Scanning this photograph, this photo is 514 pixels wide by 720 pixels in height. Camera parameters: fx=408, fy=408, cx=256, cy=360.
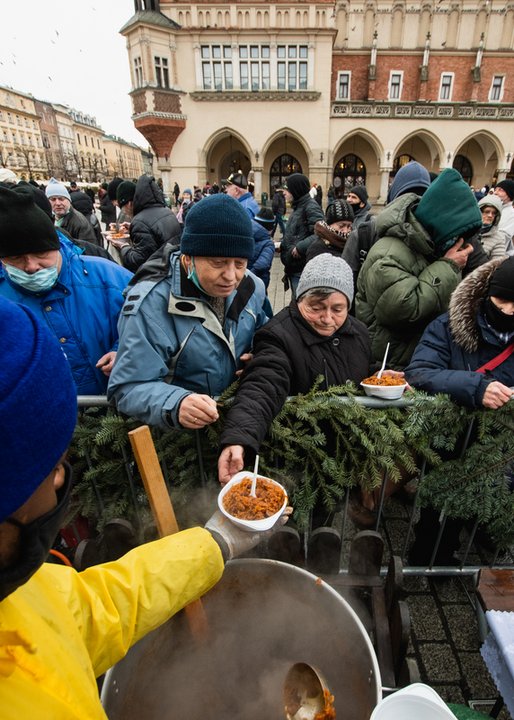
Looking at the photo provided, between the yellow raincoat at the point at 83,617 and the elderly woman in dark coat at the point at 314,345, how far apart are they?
0.80m

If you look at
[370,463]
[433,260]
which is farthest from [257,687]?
[433,260]

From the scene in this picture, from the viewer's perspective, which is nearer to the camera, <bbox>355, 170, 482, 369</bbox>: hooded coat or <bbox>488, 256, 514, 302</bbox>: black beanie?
<bbox>488, 256, 514, 302</bbox>: black beanie

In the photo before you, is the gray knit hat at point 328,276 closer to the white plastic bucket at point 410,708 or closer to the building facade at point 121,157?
the white plastic bucket at point 410,708

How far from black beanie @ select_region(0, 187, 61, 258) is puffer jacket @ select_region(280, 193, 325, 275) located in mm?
3752

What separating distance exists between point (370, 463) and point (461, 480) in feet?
1.74

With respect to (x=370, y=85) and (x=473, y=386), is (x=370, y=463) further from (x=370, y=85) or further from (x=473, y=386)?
(x=370, y=85)

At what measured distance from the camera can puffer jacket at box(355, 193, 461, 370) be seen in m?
2.73

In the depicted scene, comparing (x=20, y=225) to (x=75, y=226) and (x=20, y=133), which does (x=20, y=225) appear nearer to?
(x=75, y=226)

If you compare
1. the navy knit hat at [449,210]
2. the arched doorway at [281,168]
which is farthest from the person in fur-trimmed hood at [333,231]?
the arched doorway at [281,168]

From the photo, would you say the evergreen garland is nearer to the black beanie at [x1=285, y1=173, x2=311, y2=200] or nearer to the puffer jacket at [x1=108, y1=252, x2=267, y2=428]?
the puffer jacket at [x1=108, y1=252, x2=267, y2=428]

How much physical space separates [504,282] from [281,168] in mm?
33940

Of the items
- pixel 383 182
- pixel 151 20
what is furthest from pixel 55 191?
pixel 383 182

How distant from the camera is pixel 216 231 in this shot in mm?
1907

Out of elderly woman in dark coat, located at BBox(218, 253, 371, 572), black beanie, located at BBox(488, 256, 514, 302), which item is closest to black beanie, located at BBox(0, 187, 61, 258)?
elderly woman in dark coat, located at BBox(218, 253, 371, 572)
